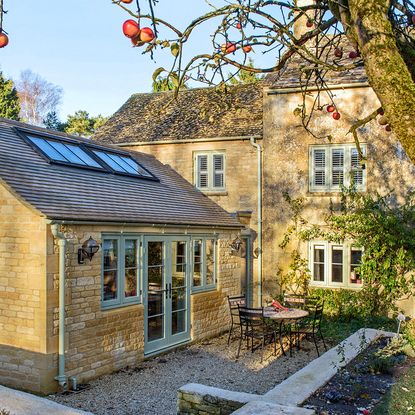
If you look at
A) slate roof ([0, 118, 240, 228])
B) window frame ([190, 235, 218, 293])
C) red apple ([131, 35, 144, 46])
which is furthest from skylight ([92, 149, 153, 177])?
red apple ([131, 35, 144, 46])

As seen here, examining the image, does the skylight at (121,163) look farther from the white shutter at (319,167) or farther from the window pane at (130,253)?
the white shutter at (319,167)

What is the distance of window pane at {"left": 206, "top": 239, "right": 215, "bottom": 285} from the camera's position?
1334 centimetres

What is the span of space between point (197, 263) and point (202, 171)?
594 centimetres

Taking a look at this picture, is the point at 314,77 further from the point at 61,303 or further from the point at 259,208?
the point at 61,303

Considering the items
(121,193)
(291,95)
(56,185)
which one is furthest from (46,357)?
(291,95)

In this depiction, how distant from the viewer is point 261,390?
29.2ft

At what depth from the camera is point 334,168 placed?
15.8m

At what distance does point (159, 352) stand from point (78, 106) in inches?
1463

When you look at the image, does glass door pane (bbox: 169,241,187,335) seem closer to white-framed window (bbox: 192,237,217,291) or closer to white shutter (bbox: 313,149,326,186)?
white-framed window (bbox: 192,237,217,291)

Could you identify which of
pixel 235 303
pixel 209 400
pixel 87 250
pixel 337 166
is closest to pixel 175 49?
pixel 209 400

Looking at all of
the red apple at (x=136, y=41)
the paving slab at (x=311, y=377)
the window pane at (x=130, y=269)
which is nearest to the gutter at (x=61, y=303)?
the window pane at (x=130, y=269)

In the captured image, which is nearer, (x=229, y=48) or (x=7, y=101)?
(x=229, y=48)

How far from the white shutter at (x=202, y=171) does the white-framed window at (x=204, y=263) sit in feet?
16.1

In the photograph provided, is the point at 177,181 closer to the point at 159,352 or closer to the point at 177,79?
the point at 159,352
